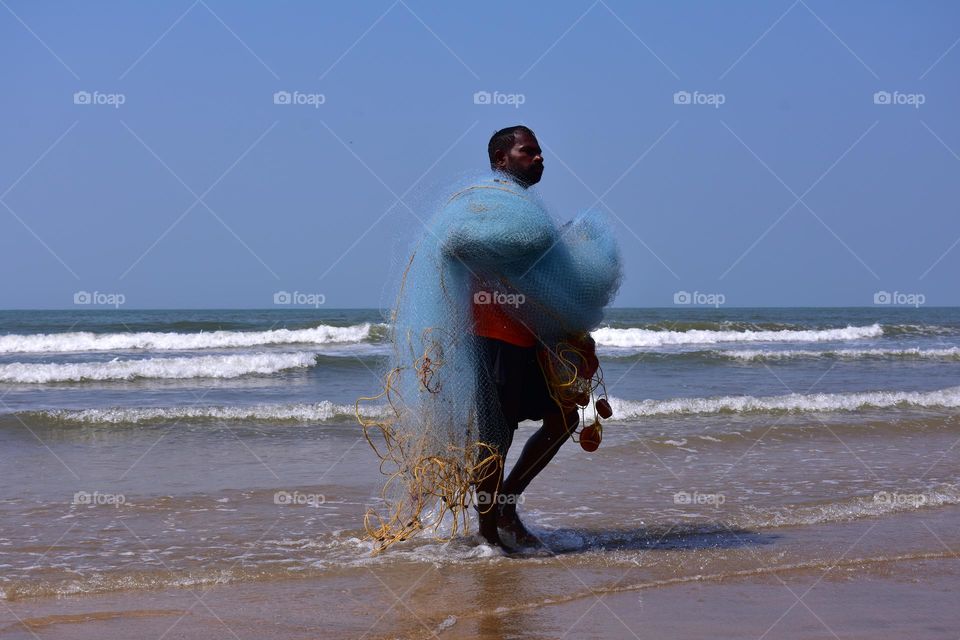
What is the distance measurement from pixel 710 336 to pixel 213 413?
2000 centimetres

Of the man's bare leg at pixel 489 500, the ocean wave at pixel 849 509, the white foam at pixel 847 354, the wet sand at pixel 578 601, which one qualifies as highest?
the man's bare leg at pixel 489 500

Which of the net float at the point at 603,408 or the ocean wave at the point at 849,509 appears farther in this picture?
the ocean wave at the point at 849,509

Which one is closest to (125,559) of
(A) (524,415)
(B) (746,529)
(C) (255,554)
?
(C) (255,554)

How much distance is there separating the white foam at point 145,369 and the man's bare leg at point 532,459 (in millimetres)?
11437

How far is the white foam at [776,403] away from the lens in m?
10.5

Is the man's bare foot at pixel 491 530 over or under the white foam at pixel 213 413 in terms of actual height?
under

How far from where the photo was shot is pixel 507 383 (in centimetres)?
433

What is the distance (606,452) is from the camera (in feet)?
25.6

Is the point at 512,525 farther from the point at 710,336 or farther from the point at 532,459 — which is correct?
the point at 710,336

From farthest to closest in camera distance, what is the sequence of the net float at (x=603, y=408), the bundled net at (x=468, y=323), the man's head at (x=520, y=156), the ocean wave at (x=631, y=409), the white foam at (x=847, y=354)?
the white foam at (x=847, y=354)
the ocean wave at (x=631, y=409)
the net float at (x=603, y=408)
the man's head at (x=520, y=156)
the bundled net at (x=468, y=323)

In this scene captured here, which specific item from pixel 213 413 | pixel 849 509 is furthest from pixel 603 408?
pixel 213 413

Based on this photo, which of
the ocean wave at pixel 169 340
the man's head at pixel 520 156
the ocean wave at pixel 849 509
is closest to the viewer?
the man's head at pixel 520 156

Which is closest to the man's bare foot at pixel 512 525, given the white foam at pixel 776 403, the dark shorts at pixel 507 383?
the dark shorts at pixel 507 383

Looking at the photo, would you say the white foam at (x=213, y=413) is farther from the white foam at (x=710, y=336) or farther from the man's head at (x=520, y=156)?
the white foam at (x=710, y=336)
